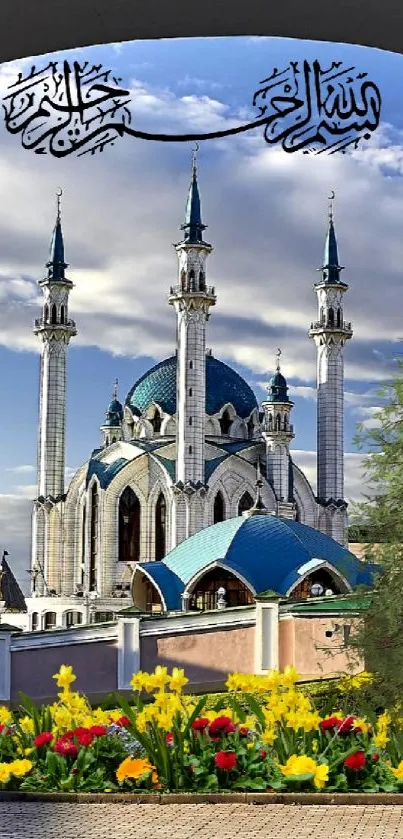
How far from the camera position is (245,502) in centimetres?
1252

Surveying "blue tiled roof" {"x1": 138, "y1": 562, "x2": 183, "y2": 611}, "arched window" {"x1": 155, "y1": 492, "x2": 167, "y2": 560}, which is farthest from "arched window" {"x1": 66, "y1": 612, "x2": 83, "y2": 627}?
"blue tiled roof" {"x1": 138, "y1": 562, "x2": 183, "y2": 611}

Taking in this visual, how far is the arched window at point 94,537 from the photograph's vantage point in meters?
12.2

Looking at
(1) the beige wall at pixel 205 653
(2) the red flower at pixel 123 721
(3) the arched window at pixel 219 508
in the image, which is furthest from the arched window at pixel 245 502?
(2) the red flower at pixel 123 721

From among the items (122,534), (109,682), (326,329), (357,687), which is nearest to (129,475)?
(122,534)

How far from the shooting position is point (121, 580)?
12.0 metres

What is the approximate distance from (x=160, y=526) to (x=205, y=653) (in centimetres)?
572

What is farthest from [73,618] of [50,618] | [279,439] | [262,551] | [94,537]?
[262,551]

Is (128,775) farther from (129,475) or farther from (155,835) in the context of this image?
(129,475)

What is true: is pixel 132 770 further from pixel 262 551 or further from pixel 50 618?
pixel 50 618

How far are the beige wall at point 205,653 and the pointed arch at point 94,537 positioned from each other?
5684mm

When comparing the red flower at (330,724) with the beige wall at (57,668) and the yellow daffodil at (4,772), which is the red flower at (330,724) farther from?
the beige wall at (57,668)

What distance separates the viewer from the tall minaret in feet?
37.8

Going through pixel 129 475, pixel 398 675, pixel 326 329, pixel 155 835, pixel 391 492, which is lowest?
pixel 155 835

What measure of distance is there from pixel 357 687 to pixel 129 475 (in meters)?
9.04
